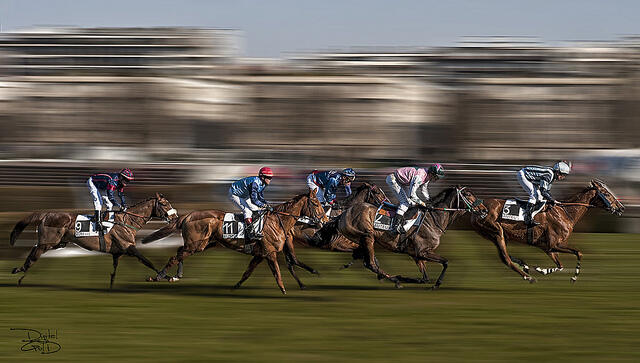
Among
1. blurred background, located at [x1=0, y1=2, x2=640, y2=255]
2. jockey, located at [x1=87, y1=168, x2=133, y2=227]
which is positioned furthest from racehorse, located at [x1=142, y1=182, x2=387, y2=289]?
blurred background, located at [x1=0, y1=2, x2=640, y2=255]

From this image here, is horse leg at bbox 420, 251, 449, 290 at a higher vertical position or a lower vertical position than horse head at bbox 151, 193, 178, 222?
lower

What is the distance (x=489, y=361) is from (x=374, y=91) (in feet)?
262

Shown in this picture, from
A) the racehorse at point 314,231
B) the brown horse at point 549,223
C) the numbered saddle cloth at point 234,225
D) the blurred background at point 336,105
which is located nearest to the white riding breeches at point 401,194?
the racehorse at point 314,231

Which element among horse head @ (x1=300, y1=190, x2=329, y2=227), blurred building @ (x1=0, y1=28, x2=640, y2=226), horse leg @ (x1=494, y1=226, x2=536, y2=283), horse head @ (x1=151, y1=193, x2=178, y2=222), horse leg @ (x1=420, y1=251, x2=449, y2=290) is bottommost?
blurred building @ (x1=0, y1=28, x2=640, y2=226)

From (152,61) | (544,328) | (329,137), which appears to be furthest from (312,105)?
(544,328)

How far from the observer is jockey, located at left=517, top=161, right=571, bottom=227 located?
45.5 feet

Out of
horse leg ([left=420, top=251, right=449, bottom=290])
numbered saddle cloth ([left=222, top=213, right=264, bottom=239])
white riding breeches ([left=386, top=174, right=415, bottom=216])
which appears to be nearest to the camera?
numbered saddle cloth ([left=222, top=213, right=264, bottom=239])

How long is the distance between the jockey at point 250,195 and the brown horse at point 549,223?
2.99 meters

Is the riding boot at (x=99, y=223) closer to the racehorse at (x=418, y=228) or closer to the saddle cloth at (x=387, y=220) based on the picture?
the racehorse at (x=418, y=228)

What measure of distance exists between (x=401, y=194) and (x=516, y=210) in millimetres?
1844

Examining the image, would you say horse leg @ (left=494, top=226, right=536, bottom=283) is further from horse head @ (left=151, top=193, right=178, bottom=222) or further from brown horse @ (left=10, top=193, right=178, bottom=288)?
brown horse @ (left=10, top=193, right=178, bottom=288)

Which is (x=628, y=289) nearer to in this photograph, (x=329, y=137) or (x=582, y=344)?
(x=582, y=344)

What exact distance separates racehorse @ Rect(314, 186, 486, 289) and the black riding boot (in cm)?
6

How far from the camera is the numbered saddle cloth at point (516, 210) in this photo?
13.9m
